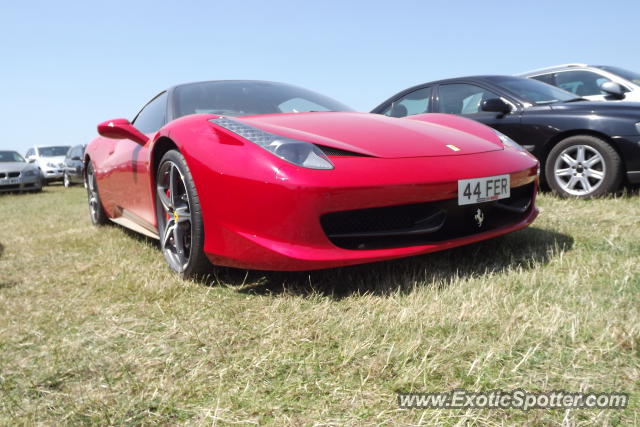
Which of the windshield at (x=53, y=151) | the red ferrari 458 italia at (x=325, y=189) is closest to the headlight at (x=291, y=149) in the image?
the red ferrari 458 italia at (x=325, y=189)

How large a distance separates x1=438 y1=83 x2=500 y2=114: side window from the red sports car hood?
75.3 inches

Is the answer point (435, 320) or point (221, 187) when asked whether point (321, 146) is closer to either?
point (221, 187)

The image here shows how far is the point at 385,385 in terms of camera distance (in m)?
1.39

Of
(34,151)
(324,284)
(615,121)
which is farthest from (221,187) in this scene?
(34,151)

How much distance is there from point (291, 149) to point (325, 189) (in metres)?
0.24

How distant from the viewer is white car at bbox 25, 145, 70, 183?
1591 centimetres

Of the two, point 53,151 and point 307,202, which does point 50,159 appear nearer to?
point 53,151

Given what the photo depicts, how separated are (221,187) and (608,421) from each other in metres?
1.52

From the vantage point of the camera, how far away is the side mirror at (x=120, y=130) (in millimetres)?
2934

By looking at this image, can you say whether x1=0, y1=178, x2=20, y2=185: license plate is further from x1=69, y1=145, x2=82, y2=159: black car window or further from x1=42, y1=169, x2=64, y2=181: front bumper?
x1=42, y1=169, x2=64, y2=181: front bumper

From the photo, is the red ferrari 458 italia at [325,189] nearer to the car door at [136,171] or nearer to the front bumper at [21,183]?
the car door at [136,171]

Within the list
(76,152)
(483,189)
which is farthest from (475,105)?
(76,152)

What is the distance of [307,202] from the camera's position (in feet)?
6.34

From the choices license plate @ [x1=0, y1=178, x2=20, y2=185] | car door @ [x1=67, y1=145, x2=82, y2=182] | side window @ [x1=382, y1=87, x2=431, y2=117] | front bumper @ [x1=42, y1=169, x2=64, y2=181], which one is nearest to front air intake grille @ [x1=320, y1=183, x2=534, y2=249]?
side window @ [x1=382, y1=87, x2=431, y2=117]
